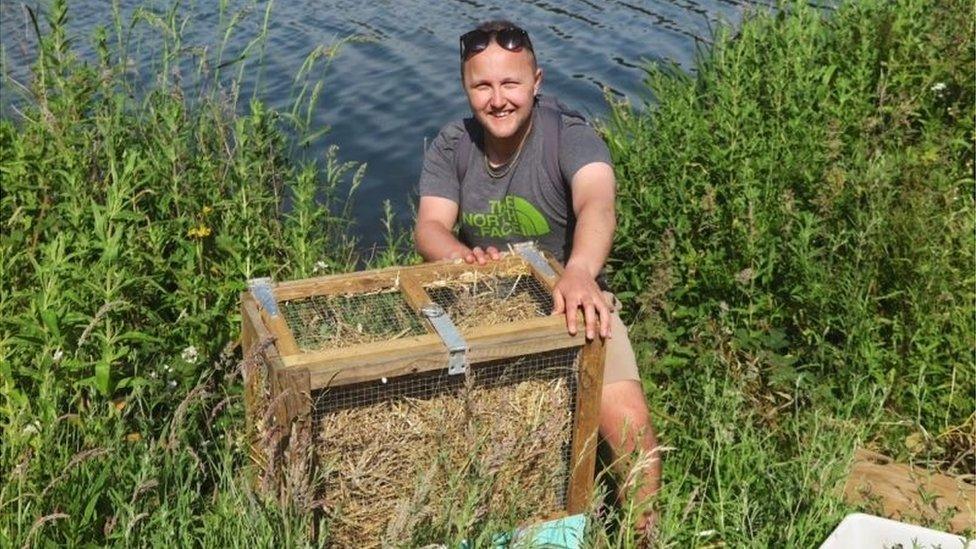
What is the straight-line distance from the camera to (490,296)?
12.1 ft

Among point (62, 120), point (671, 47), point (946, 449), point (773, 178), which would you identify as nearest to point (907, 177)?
point (773, 178)

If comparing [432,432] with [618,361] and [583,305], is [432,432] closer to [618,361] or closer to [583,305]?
[583,305]

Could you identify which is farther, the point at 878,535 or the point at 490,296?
the point at 490,296

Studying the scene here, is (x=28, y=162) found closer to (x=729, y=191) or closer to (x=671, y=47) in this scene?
(x=729, y=191)

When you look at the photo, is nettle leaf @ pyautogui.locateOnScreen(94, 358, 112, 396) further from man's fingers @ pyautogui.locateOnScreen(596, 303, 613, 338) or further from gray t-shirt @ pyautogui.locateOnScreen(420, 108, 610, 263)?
man's fingers @ pyautogui.locateOnScreen(596, 303, 613, 338)

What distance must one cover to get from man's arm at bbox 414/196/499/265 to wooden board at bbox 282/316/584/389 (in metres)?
0.91

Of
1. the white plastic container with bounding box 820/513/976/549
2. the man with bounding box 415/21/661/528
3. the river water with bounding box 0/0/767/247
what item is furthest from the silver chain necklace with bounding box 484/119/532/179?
the river water with bounding box 0/0/767/247

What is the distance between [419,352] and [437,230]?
4.29 feet

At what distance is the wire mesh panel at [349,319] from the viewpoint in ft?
11.1

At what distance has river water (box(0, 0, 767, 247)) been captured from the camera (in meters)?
9.47

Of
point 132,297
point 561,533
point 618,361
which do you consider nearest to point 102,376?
point 132,297

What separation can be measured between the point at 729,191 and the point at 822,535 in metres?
2.29

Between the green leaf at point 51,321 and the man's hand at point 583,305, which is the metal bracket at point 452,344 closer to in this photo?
the man's hand at point 583,305

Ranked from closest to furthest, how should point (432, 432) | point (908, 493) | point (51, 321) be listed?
1. point (432, 432)
2. point (51, 321)
3. point (908, 493)
